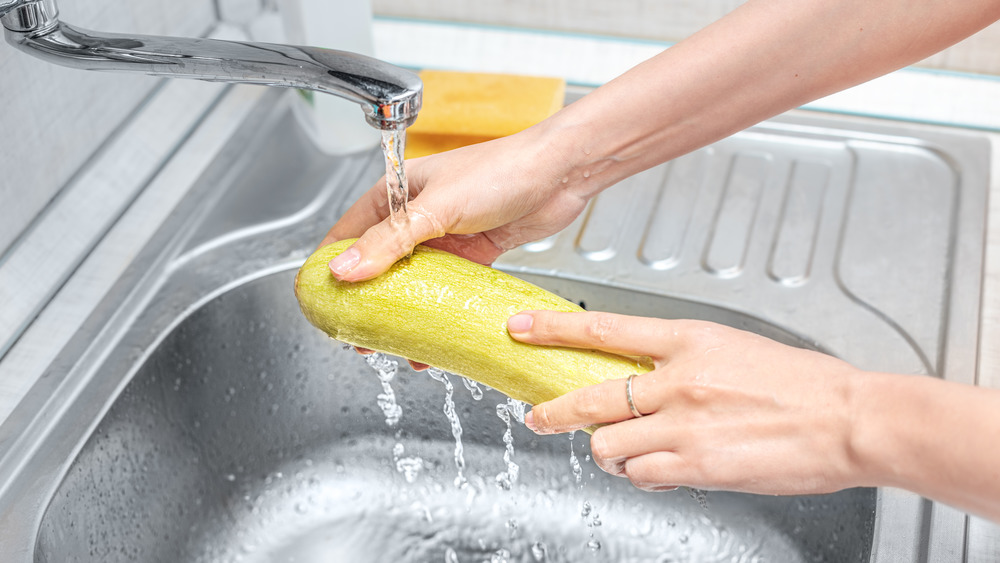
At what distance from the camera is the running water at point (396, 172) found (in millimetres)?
695

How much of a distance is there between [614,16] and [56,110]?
831mm

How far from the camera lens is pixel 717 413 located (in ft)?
2.17

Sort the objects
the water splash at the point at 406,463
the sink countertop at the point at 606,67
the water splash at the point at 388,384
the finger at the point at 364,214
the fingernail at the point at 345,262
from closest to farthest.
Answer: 1. the fingernail at the point at 345,262
2. the finger at the point at 364,214
3. the water splash at the point at 388,384
4. the water splash at the point at 406,463
5. the sink countertop at the point at 606,67

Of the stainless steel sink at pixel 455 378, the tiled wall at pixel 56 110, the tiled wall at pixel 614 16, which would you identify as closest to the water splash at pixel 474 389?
the stainless steel sink at pixel 455 378

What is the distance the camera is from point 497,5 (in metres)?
1.47

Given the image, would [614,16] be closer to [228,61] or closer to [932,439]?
[228,61]

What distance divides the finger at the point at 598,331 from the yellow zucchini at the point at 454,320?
0.7 inches

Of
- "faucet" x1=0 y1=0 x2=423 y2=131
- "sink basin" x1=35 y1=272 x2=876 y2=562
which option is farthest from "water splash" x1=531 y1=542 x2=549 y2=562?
"faucet" x1=0 y1=0 x2=423 y2=131

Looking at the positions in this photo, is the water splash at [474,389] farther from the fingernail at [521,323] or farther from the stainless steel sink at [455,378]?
the fingernail at [521,323]

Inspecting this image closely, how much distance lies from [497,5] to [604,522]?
2.79ft

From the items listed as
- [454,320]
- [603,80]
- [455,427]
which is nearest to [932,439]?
[454,320]

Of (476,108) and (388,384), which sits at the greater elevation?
(476,108)

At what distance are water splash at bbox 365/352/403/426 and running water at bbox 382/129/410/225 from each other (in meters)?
→ 0.24

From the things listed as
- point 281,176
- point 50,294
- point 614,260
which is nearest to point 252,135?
point 281,176
